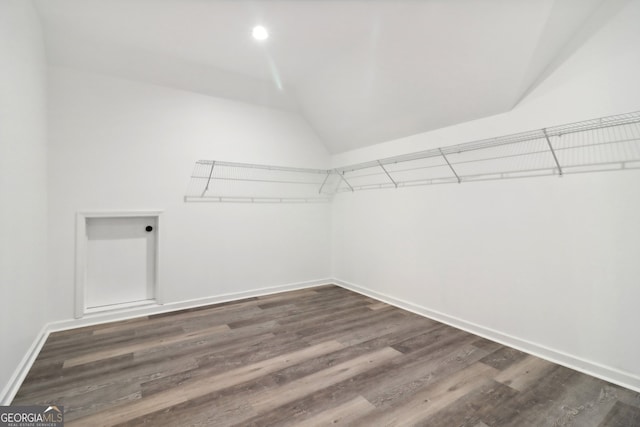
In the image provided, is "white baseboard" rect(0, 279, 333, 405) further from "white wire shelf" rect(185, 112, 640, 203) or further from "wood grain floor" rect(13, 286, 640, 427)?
"white wire shelf" rect(185, 112, 640, 203)

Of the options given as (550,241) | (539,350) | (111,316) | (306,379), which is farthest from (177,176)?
(539,350)

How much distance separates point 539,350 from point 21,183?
3700 millimetres

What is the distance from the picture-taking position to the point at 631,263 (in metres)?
1.77

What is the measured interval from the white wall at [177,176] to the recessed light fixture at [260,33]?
1.08m

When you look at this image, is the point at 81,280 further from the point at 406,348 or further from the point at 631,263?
the point at 631,263

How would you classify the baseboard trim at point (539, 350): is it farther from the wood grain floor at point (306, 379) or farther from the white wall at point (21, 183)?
the white wall at point (21, 183)

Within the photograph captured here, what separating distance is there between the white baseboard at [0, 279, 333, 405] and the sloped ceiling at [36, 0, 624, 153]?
2284 millimetres

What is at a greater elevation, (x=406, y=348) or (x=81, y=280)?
(x=81, y=280)

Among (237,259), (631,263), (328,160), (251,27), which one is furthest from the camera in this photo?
(328,160)

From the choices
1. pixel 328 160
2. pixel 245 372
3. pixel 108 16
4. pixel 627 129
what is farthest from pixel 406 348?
pixel 108 16

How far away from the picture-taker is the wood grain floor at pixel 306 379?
4.97ft

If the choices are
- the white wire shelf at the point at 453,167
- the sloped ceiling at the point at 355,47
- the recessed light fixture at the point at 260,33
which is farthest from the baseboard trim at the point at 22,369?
the recessed light fixture at the point at 260,33

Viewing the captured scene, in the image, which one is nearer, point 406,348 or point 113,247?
point 406,348

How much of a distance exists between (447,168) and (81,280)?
3.56 m
